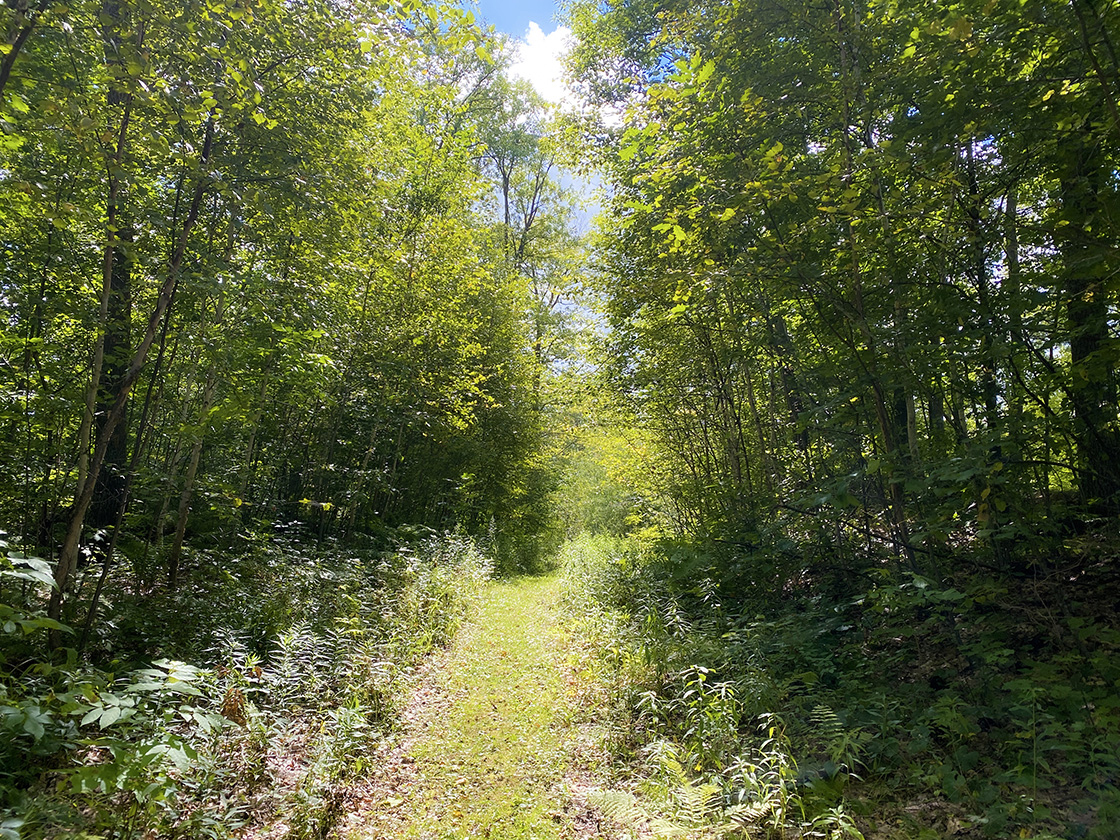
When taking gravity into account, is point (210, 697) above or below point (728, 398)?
below

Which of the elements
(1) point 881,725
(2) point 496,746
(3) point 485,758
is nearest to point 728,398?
(1) point 881,725

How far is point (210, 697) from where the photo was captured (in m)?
3.79

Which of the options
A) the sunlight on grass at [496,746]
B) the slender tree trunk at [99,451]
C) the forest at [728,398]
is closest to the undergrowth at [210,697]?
the forest at [728,398]

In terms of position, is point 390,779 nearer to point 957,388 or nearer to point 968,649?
point 968,649

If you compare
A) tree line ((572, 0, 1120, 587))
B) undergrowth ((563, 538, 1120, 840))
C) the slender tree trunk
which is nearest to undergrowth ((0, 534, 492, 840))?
the slender tree trunk

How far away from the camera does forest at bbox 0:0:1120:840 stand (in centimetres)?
289

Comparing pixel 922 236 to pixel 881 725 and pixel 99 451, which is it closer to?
pixel 881 725

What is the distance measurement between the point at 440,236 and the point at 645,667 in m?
8.15

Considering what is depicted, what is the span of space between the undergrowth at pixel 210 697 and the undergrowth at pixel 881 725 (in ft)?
6.79

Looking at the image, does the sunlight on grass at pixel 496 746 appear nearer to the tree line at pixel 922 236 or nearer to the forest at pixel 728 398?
the forest at pixel 728 398

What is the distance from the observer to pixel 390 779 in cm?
378

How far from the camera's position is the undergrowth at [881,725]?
9.02 feet

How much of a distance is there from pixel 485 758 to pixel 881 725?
2833mm

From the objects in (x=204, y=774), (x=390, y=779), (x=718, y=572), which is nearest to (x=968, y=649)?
(x=718, y=572)
